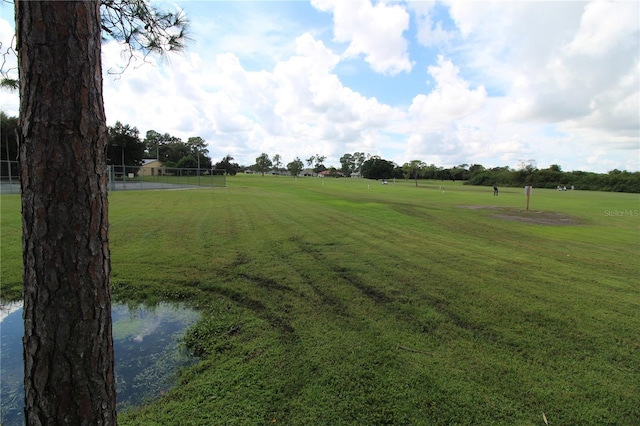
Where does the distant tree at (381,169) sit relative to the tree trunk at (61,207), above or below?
above

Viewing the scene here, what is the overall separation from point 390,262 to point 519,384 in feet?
12.9

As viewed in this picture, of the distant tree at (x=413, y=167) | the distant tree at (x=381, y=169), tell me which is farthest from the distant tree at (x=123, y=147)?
the distant tree at (x=413, y=167)

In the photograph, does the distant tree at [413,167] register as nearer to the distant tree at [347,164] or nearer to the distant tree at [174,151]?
the distant tree at [347,164]

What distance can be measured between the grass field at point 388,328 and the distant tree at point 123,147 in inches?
1851

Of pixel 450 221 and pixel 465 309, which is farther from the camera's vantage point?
pixel 450 221

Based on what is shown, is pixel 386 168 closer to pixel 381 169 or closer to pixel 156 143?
pixel 381 169

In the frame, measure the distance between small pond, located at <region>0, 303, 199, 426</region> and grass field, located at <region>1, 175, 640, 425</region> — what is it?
0.21 metres

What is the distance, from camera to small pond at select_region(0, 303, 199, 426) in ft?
9.48

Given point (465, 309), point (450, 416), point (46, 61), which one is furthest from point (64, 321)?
point (465, 309)

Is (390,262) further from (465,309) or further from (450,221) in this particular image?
(450,221)

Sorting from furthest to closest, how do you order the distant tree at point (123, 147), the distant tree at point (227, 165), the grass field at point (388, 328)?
the distant tree at point (227, 165) < the distant tree at point (123, 147) < the grass field at point (388, 328)

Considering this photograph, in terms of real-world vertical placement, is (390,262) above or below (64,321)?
below

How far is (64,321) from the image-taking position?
1.50m

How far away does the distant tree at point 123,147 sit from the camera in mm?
48772
